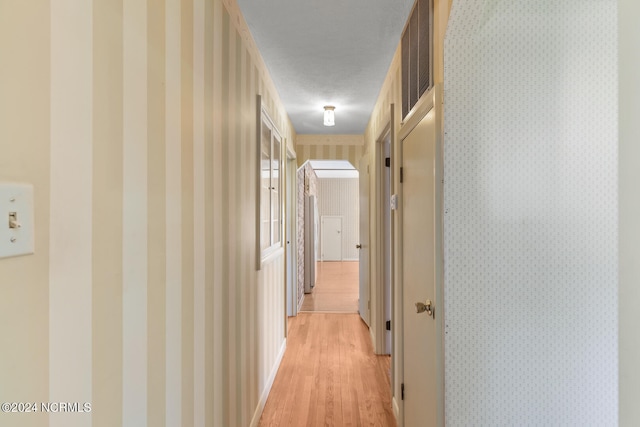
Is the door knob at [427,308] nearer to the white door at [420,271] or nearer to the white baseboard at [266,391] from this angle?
the white door at [420,271]

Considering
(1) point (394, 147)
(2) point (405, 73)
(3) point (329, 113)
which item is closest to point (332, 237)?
(3) point (329, 113)

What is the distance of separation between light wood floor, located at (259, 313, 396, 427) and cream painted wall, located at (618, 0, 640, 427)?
1.87 metres

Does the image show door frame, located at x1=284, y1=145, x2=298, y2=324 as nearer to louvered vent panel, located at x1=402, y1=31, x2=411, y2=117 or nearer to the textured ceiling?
the textured ceiling

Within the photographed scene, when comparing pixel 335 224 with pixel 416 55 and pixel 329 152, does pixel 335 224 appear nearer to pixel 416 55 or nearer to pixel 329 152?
pixel 329 152

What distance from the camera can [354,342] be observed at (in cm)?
339

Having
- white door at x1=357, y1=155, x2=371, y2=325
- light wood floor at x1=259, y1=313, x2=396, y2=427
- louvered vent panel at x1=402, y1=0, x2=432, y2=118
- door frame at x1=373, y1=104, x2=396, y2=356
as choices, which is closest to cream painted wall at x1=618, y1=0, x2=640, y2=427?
louvered vent panel at x1=402, y1=0, x2=432, y2=118
